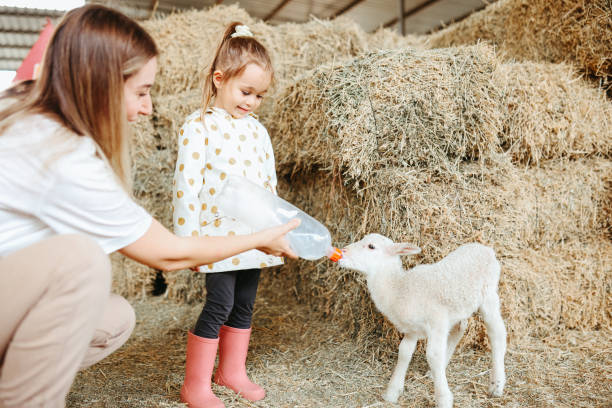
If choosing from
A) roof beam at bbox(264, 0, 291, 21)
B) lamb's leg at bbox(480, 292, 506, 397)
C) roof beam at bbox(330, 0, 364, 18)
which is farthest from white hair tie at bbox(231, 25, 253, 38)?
roof beam at bbox(330, 0, 364, 18)

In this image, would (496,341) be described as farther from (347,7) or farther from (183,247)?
(347,7)

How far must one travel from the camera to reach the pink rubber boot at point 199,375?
198 cm

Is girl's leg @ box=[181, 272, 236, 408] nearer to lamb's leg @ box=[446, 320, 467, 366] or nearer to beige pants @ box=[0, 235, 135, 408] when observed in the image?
beige pants @ box=[0, 235, 135, 408]

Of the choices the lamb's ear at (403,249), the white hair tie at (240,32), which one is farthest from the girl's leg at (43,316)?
the white hair tie at (240,32)

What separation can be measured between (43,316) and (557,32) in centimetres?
370

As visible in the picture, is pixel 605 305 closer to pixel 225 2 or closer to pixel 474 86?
pixel 474 86

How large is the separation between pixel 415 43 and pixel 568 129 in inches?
111

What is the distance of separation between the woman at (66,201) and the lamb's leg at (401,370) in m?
1.11

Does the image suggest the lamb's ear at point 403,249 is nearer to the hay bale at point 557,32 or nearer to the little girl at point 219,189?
the little girl at point 219,189

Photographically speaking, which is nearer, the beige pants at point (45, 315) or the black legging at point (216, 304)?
the beige pants at point (45, 315)

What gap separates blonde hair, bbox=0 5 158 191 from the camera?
51.5 inches

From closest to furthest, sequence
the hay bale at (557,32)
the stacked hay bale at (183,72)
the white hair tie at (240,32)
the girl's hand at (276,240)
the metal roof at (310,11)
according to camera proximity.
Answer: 1. the girl's hand at (276,240)
2. the white hair tie at (240,32)
3. the hay bale at (557,32)
4. the stacked hay bale at (183,72)
5. the metal roof at (310,11)

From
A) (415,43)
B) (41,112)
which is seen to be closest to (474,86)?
(41,112)

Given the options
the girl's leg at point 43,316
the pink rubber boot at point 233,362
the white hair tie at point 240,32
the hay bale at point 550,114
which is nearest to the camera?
the girl's leg at point 43,316
